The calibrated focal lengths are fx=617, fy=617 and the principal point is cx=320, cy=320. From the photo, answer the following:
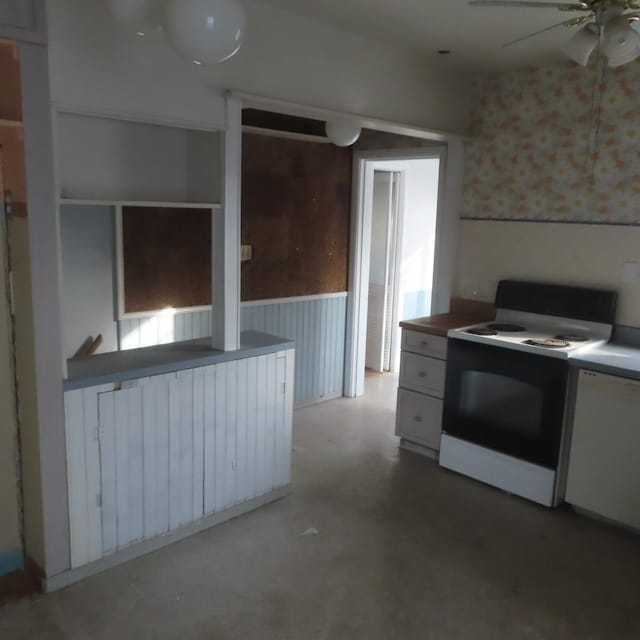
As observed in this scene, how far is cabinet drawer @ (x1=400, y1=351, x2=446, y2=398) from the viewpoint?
3.63m

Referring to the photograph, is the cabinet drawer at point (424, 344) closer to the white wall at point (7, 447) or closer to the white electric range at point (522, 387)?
the white electric range at point (522, 387)

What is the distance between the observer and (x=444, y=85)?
371 centimetres

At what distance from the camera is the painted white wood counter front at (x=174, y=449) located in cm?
241

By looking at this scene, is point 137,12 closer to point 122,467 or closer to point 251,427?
point 122,467

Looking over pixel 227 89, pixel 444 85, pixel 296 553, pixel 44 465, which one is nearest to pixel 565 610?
pixel 296 553

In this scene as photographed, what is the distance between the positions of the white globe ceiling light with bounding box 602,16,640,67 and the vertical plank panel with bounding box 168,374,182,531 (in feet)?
6.58

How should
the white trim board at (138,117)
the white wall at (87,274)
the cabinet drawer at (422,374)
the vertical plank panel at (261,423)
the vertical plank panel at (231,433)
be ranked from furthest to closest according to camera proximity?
the cabinet drawer at (422,374)
the white wall at (87,274)
the vertical plank panel at (261,423)
the vertical plank panel at (231,433)
the white trim board at (138,117)

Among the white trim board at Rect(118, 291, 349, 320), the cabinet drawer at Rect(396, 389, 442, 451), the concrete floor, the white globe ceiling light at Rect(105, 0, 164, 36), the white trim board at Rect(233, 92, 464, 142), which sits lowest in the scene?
the concrete floor

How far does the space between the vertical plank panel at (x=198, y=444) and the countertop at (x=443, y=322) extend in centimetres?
148

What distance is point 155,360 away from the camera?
263 cm

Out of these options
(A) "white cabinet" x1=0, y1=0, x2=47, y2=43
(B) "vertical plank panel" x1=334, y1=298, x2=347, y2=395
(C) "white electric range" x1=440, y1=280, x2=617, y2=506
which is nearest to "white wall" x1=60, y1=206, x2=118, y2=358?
(A) "white cabinet" x1=0, y1=0, x2=47, y2=43

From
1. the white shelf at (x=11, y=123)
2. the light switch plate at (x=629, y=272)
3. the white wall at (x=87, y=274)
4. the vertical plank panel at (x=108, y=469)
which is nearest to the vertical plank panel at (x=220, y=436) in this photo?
the vertical plank panel at (x=108, y=469)

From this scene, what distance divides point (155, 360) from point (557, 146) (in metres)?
2.56

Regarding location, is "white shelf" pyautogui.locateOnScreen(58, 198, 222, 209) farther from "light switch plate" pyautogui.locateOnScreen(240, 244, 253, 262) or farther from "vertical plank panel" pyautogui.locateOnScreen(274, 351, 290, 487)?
"light switch plate" pyautogui.locateOnScreen(240, 244, 253, 262)
